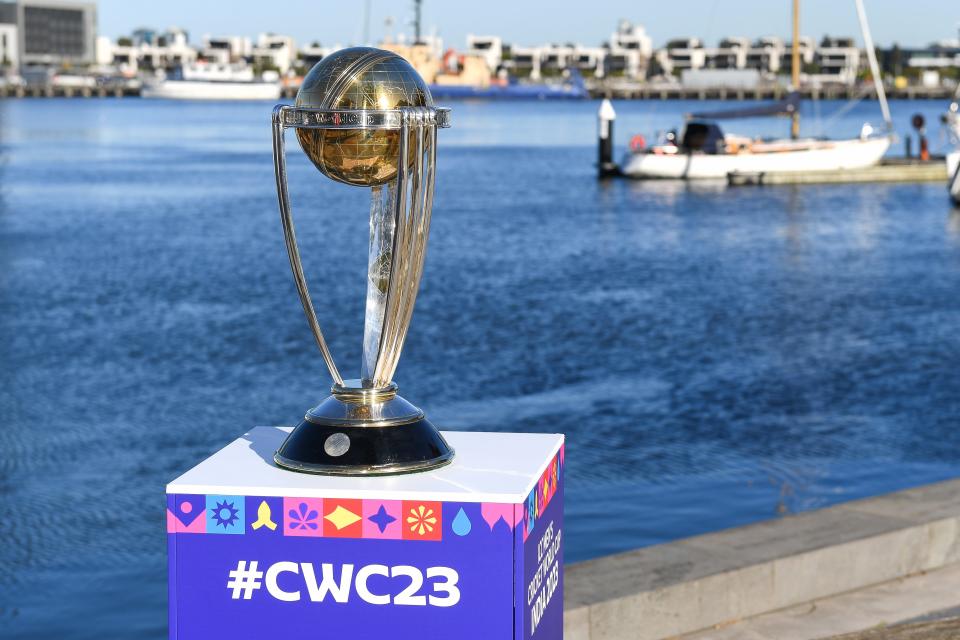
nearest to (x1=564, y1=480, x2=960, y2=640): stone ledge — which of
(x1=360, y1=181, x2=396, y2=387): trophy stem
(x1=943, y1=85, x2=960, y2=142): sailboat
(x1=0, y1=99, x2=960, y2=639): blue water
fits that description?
(x1=360, y1=181, x2=396, y2=387): trophy stem

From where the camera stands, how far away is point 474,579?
154 inches

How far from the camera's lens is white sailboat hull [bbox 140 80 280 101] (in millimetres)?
181375

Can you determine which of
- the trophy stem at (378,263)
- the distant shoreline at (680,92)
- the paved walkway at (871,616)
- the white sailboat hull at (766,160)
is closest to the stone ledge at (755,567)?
the paved walkway at (871,616)

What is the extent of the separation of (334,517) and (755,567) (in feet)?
9.98

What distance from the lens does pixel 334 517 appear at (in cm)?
391

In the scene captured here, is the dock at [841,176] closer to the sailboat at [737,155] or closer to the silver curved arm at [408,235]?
the sailboat at [737,155]

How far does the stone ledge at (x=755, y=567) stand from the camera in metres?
6.18

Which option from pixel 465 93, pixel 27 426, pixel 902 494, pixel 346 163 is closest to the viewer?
pixel 346 163

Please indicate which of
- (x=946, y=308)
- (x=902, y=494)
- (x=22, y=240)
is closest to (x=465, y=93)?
(x=22, y=240)

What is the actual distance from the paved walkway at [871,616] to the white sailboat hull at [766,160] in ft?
143

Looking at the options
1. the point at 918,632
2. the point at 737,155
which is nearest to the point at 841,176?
the point at 737,155

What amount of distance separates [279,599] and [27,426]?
1152 cm

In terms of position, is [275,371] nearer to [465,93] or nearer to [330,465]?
[330,465]

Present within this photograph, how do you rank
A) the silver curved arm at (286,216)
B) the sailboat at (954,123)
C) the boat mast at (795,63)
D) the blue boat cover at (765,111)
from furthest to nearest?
the boat mast at (795,63) → the blue boat cover at (765,111) → the sailboat at (954,123) → the silver curved arm at (286,216)
